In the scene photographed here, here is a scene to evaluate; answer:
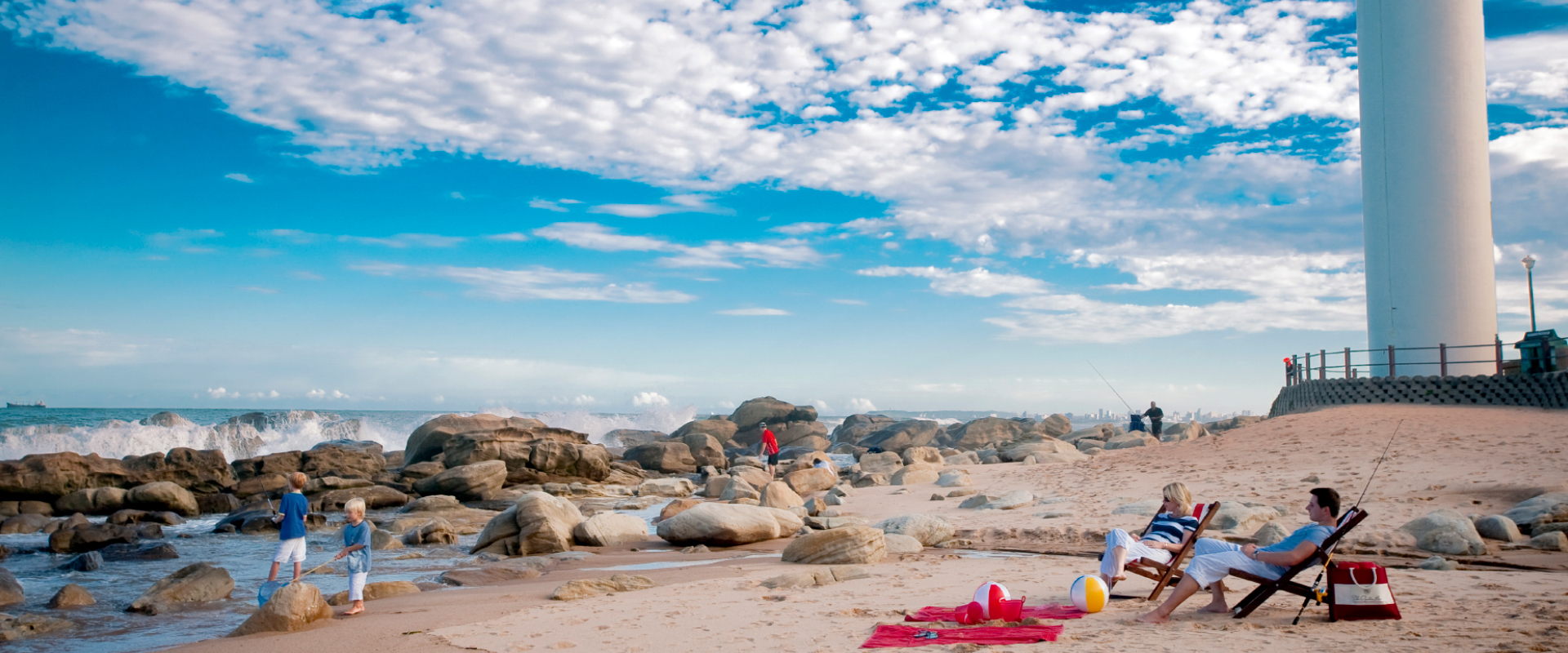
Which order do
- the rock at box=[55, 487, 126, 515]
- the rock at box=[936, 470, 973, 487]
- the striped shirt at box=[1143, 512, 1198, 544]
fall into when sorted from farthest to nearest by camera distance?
1. the rock at box=[936, 470, 973, 487]
2. the rock at box=[55, 487, 126, 515]
3. the striped shirt at box=[1143, 512, 1198, 544]

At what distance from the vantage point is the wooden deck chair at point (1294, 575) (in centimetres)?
561

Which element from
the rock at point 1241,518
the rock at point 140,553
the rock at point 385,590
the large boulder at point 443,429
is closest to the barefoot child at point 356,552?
the rock at point 385,590

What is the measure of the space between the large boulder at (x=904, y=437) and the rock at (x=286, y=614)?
33503mm

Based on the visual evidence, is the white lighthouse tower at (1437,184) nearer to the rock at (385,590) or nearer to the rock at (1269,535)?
the rock at (1269,535)

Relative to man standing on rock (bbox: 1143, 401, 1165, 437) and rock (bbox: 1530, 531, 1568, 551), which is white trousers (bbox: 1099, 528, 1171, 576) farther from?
man standing on rock (bbox: 1143, 401, 1165, 437)

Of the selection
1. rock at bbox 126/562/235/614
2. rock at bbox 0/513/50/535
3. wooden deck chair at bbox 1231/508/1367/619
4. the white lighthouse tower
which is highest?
the white lighthouse tower

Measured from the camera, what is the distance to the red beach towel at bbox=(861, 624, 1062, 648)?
567cm

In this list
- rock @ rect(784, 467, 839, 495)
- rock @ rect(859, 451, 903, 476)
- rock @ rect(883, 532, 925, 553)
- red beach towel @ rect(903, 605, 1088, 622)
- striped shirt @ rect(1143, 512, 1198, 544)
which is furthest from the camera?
rock @ rect(859, 451, 903, 476)

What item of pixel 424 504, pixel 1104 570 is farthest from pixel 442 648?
pixel 424 504

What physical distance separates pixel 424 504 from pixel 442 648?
12819 millimetres

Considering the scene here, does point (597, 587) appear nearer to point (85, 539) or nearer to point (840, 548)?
point (840, 548)

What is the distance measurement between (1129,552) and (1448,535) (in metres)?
4.59

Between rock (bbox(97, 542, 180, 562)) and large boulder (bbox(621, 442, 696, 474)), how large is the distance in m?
18.6

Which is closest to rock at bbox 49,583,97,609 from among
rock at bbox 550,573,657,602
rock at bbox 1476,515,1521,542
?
rock at bbox 550,573,657,602
